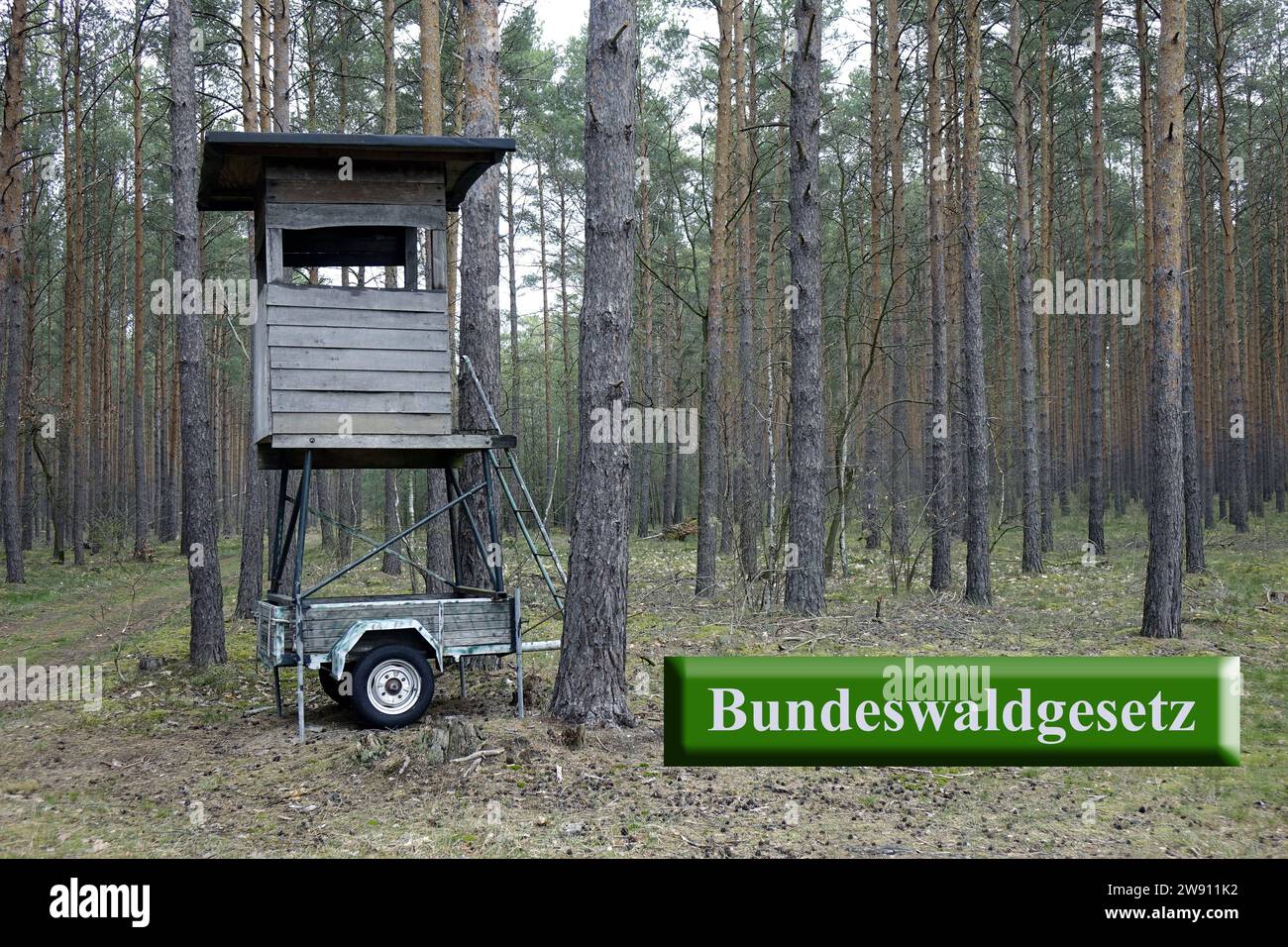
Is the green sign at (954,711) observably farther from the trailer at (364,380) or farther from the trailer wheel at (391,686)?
the trailer wheel at (391,686)

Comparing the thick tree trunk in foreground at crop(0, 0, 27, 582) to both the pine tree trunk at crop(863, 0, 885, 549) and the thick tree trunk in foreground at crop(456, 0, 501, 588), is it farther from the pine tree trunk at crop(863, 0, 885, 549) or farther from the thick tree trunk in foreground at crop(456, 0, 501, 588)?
the pine tree trunk at crop(863, 0, 885, 549)

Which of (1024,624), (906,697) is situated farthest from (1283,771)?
(1024,624)

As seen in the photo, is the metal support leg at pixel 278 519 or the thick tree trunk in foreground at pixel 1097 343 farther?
the thick tree trunk in foreground at pixel 1097 343

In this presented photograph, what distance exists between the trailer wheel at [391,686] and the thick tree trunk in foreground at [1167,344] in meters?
8.67

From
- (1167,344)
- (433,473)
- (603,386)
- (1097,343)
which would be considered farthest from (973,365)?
(603,386)

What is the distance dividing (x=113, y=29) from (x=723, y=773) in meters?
25.9

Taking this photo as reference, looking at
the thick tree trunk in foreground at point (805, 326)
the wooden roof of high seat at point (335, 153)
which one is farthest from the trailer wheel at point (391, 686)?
the thick tree trunk in foreground at point (805, 326)

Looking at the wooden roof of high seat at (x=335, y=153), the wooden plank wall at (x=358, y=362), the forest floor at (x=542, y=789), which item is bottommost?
the forest floor at (x=542, y=789)

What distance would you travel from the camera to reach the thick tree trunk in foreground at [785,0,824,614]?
13250mm

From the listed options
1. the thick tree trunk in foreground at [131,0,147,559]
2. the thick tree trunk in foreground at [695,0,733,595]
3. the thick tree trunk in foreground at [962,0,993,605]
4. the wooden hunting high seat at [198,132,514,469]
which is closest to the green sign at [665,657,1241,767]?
the wooden hunting high seat at [198,132,514,469]

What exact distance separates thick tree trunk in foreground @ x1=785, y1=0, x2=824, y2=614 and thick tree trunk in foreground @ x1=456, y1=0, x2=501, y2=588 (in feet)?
14.8

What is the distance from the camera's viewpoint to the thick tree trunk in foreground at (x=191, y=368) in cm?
1053

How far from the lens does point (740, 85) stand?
20.2 meters

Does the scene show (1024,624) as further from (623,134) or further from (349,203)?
(349,203)
